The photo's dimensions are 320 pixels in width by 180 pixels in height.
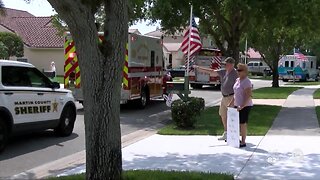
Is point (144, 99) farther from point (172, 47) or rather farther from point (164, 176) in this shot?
point (172, 47)

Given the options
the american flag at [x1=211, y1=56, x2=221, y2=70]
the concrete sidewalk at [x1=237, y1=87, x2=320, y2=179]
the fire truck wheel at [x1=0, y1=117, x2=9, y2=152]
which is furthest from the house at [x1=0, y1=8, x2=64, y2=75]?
the fire truck wheel at [x1=0, y1=117, x2=9, y2=152]

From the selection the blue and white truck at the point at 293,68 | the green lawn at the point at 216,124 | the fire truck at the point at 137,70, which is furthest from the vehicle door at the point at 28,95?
the blue and white truck at the point at 293,68

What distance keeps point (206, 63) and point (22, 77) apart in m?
24.1

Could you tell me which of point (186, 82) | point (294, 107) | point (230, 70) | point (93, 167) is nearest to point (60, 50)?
point (294, 107)

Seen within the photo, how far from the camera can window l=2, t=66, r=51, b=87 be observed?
33.1 ft

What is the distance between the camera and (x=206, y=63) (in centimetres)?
3400

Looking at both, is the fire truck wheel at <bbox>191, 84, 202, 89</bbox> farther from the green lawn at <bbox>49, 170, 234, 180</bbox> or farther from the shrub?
the green lawn at <bbox>49, 170, 234, 180</bbox>

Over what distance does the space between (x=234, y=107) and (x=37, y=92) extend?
4.12 metres

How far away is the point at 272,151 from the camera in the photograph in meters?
9.60

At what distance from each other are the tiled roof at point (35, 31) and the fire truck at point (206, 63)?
19335mm

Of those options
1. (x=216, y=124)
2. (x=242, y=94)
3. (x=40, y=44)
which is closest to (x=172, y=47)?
(x=40, y=44)

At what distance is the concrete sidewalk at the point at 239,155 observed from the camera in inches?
311

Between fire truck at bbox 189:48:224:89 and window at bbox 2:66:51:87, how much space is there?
74.4 feet

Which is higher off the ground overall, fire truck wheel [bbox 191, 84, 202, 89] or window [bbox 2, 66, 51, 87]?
window [bbox 2, 66, 51, 87]
